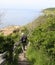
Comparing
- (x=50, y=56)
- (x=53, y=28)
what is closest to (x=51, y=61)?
(x=50, y=56)

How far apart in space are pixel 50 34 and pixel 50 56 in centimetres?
180

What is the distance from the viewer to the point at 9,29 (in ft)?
126

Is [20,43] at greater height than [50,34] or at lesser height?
lesser

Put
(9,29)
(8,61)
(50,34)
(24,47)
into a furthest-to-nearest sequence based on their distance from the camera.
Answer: (9,29), (24,47), (8,61), (50,34)

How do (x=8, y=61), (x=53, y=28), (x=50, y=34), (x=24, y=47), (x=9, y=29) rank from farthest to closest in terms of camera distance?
(x=9, y=29), (x=24, y=47), (x=53, y=28), (x=8, y=61), (x=50, y=34)

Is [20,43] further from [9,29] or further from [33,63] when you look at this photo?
[9,29]

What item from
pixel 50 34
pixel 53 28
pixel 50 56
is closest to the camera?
pixel 50 56

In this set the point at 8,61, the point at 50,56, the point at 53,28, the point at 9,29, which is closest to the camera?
the point at 50,56

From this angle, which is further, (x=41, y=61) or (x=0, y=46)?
(x=0, y=46)

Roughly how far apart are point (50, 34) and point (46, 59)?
1359 mm

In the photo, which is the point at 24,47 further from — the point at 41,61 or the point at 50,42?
the point at 50,42

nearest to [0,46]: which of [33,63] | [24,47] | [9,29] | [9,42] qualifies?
[9,42]

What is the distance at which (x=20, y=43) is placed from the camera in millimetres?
23781

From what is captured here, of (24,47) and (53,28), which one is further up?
(53,28)
